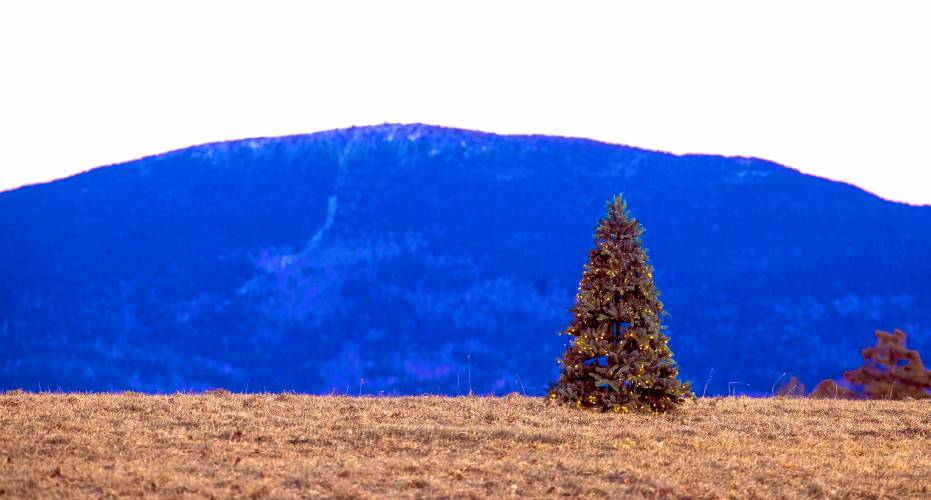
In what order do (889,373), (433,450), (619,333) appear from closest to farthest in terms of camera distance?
(433,450)
(619,333)
(889,373)

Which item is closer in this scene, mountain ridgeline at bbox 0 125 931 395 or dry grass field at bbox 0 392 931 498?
dry grass field at bbox 0 392 931 498

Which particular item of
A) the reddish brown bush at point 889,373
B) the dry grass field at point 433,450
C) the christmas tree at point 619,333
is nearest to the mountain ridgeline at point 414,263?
the reddish brown bush at point 889,373

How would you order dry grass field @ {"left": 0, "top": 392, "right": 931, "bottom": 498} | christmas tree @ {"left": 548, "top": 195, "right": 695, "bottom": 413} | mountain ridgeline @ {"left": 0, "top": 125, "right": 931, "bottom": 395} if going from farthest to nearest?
1. mountain ridgeline @ {"left": 0, "top": 125, "right": 931, "bottom": 395}
2. christmas tree @ {"left": 548, "top": 195, "right": 695, "bottom": 413}
3. dry grass field @ {"left": 0, "top": 392, "right": 931, "bottom": 498}

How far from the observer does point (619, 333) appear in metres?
17.0

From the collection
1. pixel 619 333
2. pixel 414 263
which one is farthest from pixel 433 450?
pixel 414 263

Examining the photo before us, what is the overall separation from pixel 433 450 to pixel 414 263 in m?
111

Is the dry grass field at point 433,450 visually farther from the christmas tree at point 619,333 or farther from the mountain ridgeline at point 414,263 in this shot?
the mountain ridgeline at point 414,263

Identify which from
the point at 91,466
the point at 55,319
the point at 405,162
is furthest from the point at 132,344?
the point at 91,466

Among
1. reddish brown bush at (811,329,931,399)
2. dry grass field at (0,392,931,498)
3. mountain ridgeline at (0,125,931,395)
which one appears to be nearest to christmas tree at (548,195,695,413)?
dry grass field at (0,392,931,498)

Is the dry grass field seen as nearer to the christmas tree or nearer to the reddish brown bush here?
the christmas tree

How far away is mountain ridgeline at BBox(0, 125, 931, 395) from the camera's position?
3885 inches

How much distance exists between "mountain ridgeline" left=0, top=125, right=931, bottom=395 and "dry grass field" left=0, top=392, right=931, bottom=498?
234ft

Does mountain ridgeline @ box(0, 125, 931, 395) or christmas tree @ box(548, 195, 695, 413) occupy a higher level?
mountain ridgeline @ box(0, 125, 931, 395)

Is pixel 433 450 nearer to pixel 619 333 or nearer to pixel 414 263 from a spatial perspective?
pixel 619 333
